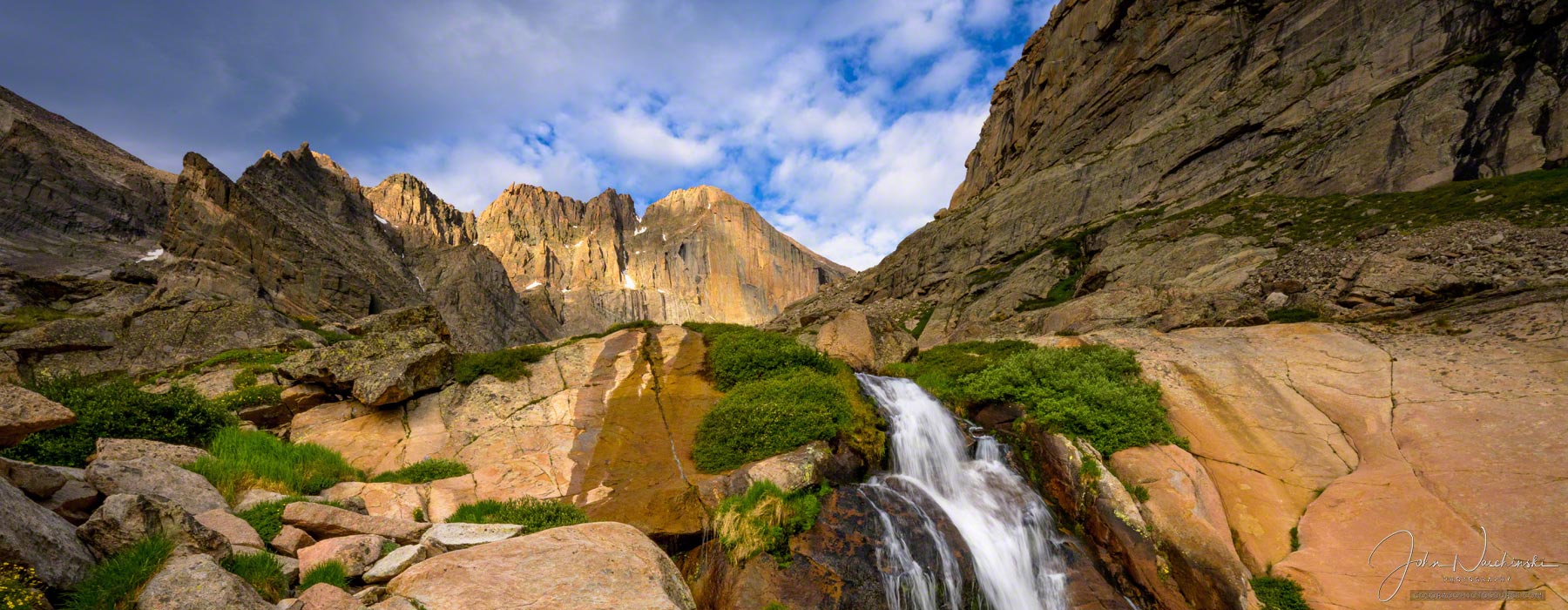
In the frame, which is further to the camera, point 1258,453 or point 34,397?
point 1258,453

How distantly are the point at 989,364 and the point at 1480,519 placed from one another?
10008 mm

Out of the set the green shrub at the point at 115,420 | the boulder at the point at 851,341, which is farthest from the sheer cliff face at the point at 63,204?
the boulder at the point at 851,341

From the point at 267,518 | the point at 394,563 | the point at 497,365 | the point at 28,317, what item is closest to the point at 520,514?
the point at 394,563

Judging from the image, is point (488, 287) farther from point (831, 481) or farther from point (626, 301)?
point (831, 481)

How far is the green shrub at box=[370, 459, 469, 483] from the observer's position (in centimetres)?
1073

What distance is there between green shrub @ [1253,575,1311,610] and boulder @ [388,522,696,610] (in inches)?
385

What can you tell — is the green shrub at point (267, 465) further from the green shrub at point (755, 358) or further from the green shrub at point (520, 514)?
the green shrub at point (755, 358)

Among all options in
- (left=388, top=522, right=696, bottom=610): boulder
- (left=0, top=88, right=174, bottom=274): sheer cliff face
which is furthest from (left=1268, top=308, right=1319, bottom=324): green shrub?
(left=0, top=88, right=174, bottom=274): sheer cliff face

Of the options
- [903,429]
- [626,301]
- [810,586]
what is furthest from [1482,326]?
[626,301]

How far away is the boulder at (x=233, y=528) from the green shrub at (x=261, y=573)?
0.58m

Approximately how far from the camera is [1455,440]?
10.1 m

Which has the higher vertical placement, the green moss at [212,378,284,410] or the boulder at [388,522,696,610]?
the green moss at [212,378,284,410]

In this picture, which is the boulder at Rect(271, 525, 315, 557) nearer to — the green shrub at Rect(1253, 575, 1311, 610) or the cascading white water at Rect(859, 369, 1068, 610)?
the cascading white water at Rect(859, 369, 1068, 610)

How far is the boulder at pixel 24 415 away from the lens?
6891 millimetres
